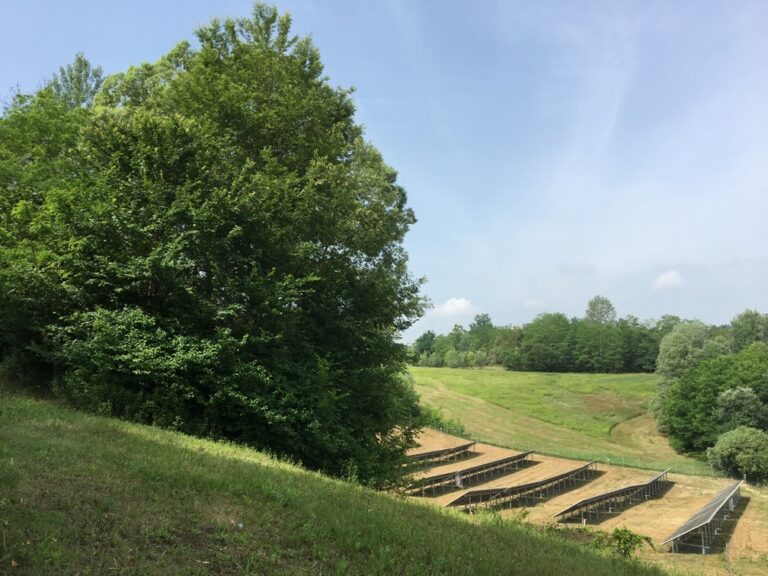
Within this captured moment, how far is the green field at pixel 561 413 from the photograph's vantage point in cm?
6238

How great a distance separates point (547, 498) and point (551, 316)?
122m

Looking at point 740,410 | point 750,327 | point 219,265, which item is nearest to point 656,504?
point 740,410

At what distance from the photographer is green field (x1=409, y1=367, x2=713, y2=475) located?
62.4 meters

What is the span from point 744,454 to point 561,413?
106ft

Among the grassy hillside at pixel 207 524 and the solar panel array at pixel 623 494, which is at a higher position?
the grassy hillside at pixel 207 524

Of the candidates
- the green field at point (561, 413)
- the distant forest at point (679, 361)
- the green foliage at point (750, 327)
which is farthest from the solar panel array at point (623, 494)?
the green foliage at point (750, 327)

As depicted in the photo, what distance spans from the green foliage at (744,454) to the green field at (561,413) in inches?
99.3

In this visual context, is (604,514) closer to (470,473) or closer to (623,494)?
(623,494)

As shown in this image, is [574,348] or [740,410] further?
[574,348]

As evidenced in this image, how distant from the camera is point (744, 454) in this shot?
48875 millimetres

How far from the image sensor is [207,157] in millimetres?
16516

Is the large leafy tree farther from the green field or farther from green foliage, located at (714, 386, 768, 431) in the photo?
green foliage, located at (714, 386, 768, 431)

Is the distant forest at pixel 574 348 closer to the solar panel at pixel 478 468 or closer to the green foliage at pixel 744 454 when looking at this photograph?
the green foliage at pixel 744 454

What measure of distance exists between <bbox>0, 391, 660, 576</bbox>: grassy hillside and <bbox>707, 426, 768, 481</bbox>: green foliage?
2021 inches
